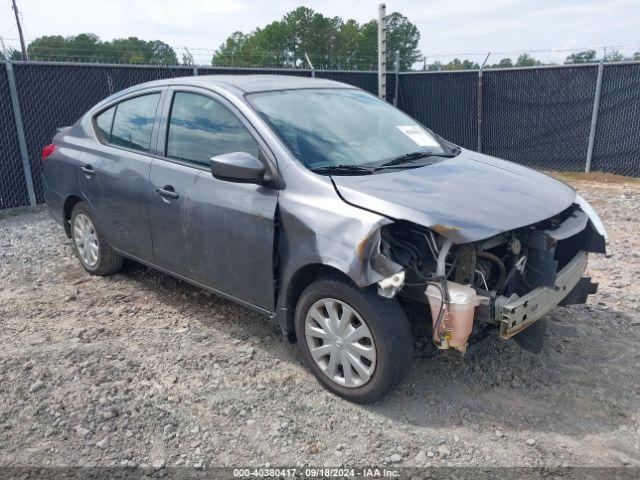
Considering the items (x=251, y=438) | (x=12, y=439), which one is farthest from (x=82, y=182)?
(x=251, y=438)

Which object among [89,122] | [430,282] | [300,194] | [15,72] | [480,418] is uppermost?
[15,72]

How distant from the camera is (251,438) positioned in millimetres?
2957

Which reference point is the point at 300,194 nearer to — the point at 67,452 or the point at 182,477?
the point at 182,477

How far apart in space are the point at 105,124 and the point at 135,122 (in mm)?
549

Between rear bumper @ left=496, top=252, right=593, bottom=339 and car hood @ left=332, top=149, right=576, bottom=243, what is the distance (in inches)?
15.2

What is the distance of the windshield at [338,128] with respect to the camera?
352 cm

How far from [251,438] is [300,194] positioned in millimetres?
1372

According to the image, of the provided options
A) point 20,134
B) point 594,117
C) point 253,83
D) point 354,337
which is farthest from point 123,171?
point 594,117

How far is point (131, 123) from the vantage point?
14.9ft

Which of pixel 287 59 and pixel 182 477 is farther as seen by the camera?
pixel 287 59

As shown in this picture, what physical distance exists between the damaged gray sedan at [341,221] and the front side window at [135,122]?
0.06 ft

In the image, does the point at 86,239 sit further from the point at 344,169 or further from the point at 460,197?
the point at 460,197

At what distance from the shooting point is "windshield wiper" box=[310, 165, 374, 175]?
336 centimetres

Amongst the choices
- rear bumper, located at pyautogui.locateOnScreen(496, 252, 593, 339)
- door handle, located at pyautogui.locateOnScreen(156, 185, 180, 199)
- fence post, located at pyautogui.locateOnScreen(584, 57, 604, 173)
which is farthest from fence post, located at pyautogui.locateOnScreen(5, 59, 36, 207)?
fence post, located at pyautogui.locateOnScreen(584, 57, 604, 173)
